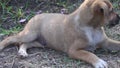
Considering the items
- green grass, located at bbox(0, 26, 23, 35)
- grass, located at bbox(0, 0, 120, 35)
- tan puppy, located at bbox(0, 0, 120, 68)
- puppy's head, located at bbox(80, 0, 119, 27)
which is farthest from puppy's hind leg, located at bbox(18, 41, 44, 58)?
puppy's head, located at bbox(80, 0, 119, 27)

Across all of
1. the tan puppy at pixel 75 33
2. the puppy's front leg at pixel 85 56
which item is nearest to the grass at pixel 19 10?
the tan puppy at pixel 75 33

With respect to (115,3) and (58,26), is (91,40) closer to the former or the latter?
(58,26)

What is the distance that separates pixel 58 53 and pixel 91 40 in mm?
559

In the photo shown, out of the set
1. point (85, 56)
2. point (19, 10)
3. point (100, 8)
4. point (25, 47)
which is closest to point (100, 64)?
point (85, 56)

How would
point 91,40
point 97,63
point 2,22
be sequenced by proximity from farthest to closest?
point 2,22 < point 91,40 < point 97,63

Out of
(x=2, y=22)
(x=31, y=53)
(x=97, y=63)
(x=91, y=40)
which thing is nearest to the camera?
(x=97, y=63)

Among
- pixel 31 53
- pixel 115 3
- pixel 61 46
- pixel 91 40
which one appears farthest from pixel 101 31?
pixel 115 3

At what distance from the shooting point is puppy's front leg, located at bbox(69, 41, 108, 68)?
5.19 m

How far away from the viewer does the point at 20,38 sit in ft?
20.4

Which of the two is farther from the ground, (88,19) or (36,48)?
(88,19)

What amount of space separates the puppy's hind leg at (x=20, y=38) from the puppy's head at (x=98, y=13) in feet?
3.37

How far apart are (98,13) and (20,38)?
1435mm

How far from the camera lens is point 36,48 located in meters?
6.13

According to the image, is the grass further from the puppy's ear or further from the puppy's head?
the puppy's ear
